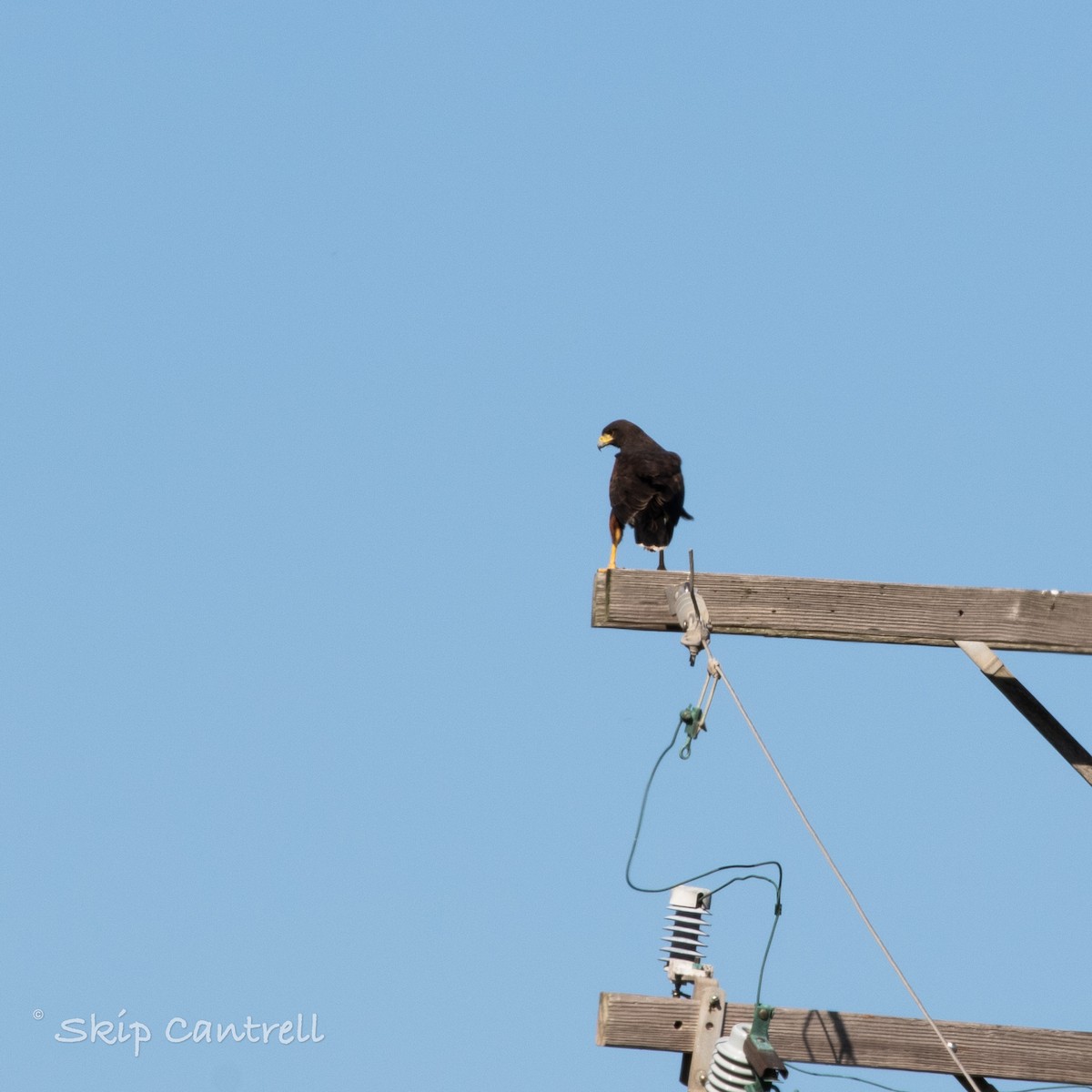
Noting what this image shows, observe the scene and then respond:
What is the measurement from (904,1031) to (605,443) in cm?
684

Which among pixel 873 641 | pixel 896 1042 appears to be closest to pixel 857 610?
pixel 873 641

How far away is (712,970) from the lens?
5355 mm

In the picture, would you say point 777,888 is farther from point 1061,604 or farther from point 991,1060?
point 1061,604

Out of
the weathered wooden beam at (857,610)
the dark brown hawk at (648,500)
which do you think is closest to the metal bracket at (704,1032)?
the weathered wooden beam at (857,610)

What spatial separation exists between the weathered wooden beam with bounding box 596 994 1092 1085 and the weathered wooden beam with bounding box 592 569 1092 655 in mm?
1137

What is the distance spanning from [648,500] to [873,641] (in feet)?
14.6

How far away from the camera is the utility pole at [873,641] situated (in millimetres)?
5266

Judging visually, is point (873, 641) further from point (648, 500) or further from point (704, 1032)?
point (648, 500)

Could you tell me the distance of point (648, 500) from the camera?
32.1 feet

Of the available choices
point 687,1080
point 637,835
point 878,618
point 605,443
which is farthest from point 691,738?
point 605,443

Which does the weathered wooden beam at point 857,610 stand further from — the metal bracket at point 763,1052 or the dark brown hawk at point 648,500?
the dark brown hawk at point 648,500

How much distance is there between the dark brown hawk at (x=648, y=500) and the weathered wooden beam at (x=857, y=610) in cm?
395

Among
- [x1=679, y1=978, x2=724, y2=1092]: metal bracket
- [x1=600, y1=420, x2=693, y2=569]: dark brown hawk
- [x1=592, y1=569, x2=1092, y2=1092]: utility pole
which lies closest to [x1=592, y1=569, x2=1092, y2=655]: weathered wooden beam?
[x1=592, y1=569, x2=1092, y2=1092]: utility pole

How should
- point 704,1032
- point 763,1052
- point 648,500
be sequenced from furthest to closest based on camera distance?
1. point 648,500
2. point 704,1032
3. point 763,1052
